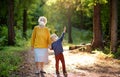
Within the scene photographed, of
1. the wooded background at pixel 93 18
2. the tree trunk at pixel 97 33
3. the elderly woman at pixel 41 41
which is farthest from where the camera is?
the tree trunk at pixel 97 33

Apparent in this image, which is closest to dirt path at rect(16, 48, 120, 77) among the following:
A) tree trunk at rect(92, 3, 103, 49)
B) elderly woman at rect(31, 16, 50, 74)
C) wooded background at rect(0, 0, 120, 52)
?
elderly woman at rect(31, 16, 50, 74)

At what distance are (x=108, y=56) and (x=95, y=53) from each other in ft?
6.77

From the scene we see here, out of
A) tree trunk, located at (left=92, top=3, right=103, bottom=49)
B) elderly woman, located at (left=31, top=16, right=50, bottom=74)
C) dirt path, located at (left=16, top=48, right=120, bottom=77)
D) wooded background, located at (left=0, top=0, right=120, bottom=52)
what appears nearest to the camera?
elderly woman, located at (left=31, top=16, right=50, bottom=74)

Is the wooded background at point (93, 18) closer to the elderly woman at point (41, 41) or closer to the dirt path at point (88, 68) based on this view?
the dirt path at point (88, 68)

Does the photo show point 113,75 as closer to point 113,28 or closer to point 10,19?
point 113,28

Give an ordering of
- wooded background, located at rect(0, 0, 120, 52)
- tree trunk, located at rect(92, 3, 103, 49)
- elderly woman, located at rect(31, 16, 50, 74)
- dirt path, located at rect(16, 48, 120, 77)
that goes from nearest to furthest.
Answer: elderly woman, located at rect(31, 16, 50, 74), dirt path, located at rect(16, 48, 120, 77), wooded background, located at rect(0, 0, 120, 52), tree trunk, located at rect(92, 3, 103, 49)

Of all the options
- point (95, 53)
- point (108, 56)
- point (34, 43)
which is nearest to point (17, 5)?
point (95, 53)

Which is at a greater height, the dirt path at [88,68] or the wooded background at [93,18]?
the wooded background at [93,18]

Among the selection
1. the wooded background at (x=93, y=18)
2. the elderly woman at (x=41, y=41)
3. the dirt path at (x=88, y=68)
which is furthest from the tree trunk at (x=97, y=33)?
the elderly woman at (x=41, y=41)

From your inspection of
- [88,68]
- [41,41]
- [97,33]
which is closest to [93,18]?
[97,33]

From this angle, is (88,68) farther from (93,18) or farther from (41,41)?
(93,18)

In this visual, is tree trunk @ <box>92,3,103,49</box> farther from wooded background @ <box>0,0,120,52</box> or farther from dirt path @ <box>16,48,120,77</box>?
dirt path @ <box>16,48,120,77</box>

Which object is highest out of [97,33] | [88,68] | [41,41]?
[41,41]

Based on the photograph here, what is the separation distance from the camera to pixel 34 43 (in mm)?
11344
